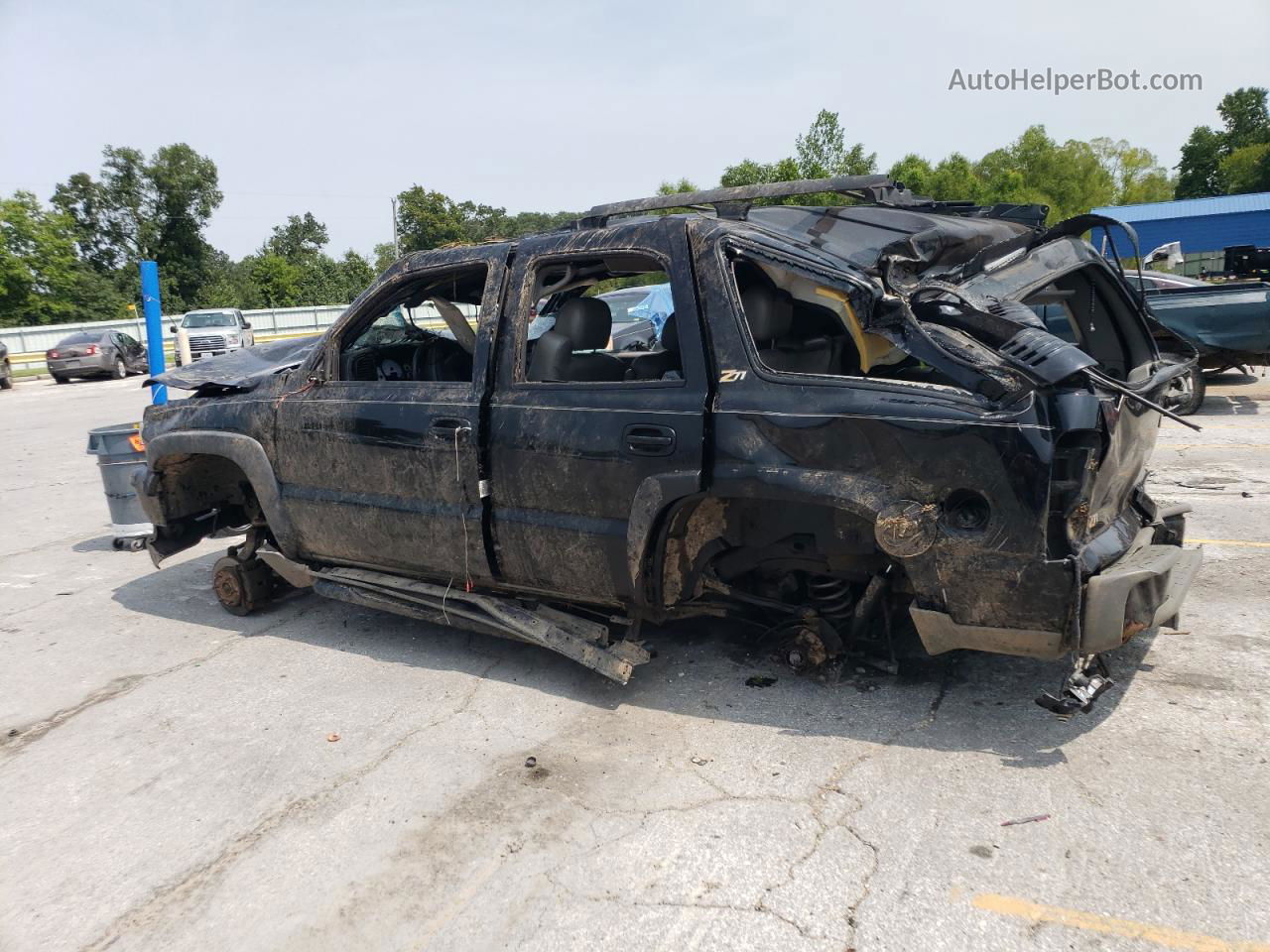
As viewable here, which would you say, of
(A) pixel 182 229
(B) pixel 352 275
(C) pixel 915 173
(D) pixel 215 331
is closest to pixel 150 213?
(A) pixel 182 229

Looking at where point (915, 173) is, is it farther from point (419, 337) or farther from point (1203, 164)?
point (1203, 164)

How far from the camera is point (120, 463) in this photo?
22.5 feet

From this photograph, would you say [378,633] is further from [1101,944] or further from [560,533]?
[1101,944]

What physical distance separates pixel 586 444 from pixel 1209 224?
162 ft

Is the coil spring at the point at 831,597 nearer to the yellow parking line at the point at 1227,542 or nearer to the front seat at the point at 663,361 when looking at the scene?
the front seat at the point at 663,361

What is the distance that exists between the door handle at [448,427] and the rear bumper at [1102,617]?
82.8 inches

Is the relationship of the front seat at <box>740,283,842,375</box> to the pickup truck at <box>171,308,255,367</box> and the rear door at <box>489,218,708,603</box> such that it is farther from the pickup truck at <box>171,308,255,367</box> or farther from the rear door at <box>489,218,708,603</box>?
the pickup truck at <box>171,308,255,367</box>

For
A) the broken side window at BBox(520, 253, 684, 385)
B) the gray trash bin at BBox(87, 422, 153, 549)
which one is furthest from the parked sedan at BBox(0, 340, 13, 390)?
the broken side window at BBox(520, 253, 684, 385)

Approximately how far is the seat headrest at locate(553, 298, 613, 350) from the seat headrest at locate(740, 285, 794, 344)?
A: 871 mm

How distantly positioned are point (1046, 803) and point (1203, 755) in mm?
703

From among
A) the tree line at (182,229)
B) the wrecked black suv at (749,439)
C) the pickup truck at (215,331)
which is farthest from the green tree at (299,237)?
the wrecked black suv at (749,439)

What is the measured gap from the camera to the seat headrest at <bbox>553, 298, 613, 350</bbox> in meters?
4.43

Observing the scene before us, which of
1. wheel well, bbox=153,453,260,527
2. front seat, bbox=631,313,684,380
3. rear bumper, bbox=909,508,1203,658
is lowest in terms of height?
rear bumper, bbox=909,508,1203,658

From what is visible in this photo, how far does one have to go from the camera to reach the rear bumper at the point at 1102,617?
3.27 metres
